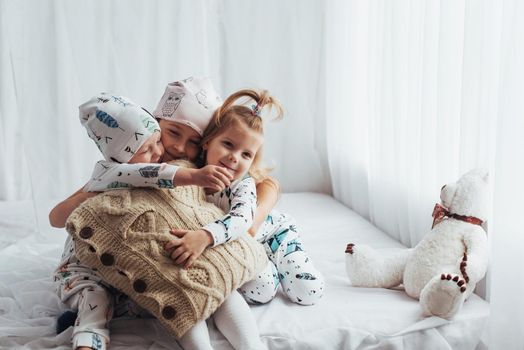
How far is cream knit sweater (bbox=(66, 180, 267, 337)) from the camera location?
54.0 inches

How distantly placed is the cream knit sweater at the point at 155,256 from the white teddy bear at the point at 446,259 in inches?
14.8

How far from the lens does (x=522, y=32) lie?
1342 millimetres

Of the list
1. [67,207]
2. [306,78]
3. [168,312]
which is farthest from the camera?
[306,78]

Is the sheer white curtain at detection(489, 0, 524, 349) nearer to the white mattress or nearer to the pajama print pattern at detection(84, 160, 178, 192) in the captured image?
the white mattress

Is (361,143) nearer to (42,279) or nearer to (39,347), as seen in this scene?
(42,279)

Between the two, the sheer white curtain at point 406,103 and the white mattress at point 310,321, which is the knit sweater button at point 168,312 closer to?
the white mattress at point 310,321

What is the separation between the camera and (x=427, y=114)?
1.89m

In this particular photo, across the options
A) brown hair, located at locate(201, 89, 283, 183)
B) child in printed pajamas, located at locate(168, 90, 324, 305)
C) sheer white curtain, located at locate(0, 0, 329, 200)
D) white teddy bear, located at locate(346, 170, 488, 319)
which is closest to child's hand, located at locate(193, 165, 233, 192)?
child in printed pajamas, located at locate(168, 90, 324, 305)

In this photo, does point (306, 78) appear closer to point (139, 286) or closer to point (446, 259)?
point (446, 259)

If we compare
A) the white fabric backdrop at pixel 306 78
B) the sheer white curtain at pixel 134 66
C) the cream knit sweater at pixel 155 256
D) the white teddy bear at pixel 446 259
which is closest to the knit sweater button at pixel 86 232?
the cream knit sweater at pixel 155 256

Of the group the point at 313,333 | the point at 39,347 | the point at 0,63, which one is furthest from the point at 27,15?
the point at 313,333

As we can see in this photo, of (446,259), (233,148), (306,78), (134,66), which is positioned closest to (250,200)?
(233,148)

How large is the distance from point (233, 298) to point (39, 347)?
0.42 meters

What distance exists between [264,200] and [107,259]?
0.46 m
